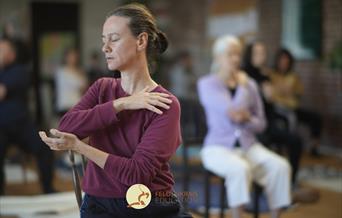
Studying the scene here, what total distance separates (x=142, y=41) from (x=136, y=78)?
11cm

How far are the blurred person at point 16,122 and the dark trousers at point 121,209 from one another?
235 centimetres

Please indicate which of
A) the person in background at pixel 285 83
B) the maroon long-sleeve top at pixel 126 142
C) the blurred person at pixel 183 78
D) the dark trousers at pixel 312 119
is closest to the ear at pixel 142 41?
the maroon long-sleeve top at pixel 126 142

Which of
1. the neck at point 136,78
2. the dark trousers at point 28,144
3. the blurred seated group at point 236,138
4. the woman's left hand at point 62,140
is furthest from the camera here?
the dark trousers at point 28,144

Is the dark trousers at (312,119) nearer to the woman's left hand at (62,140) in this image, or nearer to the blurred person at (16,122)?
the blurred person at (16,122)

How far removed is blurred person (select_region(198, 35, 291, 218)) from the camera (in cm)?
310

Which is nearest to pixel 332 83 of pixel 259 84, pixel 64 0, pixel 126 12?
pixel 259 84

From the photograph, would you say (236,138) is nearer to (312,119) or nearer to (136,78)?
(136,78)

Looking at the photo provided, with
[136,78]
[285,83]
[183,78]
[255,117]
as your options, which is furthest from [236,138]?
[183,78]

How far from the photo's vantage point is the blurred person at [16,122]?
12.7ft

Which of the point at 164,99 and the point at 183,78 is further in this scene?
the point at 183,78

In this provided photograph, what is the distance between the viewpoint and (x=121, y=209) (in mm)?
1514

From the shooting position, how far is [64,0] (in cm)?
773

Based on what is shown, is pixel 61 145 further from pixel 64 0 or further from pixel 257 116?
pixel 64 0

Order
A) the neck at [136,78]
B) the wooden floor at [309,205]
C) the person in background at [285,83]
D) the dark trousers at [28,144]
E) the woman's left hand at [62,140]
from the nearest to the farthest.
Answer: the woman's left hand at [62,140] → the neck at [136,78] → the wooden floor at [309,205] → the dark trousers at [28,144] → the person in background at [285,83]
